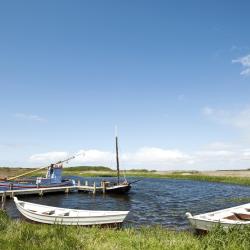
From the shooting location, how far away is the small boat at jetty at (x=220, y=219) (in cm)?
1719

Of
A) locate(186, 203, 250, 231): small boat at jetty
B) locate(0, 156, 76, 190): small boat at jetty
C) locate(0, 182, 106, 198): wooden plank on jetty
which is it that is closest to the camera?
locate(186, 203, 250, 231): small boat at jetty

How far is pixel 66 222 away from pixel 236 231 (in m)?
10.7

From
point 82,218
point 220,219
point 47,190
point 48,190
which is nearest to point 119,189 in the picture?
point 48,190

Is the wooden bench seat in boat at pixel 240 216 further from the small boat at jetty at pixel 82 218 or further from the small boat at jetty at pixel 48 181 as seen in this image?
the small boat at jetty at pixel 48 181

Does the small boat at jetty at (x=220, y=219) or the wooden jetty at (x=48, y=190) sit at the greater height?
the wooden jetty at (x=48, y=190)

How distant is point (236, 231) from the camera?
519 inches

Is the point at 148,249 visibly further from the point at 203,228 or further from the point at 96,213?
the point at 96,213

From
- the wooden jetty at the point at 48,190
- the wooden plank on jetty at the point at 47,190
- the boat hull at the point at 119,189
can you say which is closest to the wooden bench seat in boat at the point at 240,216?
the boat hull at the point at 119,189

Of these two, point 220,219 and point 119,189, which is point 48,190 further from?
point 220,219

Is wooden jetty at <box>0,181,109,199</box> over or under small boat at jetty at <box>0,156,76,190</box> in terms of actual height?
under

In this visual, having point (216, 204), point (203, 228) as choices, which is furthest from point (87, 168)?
point (203, 228)

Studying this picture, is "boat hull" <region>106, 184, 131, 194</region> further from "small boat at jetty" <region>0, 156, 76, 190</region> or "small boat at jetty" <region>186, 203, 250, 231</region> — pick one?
"small boat at jetty" <region>186, 203, 250, 231</region>

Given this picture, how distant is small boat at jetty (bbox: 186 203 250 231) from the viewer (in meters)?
17.2

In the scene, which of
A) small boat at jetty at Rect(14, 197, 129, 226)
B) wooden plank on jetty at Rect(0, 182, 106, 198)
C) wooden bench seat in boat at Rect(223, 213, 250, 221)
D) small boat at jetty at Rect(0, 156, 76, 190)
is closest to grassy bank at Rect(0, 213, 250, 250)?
small boat at jetty at Rect(14, 197, 129, 226)
